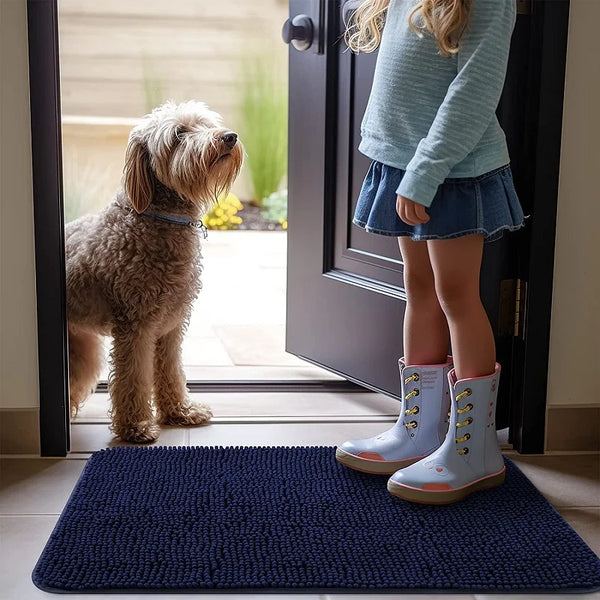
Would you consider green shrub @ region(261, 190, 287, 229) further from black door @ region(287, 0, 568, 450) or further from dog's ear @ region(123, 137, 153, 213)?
dog's ear @ region(123, 137, 153, 213)

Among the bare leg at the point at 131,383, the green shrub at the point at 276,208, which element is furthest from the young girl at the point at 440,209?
the green shrub at the point at 276,208

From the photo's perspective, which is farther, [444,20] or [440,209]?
[440,209]

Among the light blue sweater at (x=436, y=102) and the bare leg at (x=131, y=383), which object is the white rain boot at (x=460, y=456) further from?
the bare leg at (x=131, y=383)

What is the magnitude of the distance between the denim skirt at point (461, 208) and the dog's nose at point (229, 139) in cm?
49

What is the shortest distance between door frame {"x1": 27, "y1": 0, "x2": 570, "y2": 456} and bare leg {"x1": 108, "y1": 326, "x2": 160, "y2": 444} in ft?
0.46

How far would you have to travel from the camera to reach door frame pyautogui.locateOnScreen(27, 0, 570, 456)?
198cm

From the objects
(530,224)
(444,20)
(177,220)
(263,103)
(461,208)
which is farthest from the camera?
(263,103)

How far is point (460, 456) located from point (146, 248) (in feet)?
2.94

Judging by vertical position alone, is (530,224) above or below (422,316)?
above

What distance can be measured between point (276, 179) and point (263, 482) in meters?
3.86

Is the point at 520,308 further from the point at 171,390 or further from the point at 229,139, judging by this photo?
the point at 171,390

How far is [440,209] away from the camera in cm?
178

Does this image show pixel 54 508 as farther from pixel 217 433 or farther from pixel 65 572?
pixel 217 433

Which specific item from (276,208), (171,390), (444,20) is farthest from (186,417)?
(276,208)
